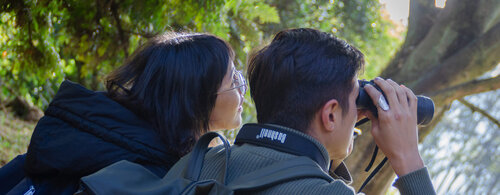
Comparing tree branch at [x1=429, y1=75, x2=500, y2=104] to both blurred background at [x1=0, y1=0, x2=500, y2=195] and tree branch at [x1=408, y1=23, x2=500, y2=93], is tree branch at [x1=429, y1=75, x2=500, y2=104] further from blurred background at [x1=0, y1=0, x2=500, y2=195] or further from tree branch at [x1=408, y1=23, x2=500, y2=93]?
tree branch at [x1=408, y1=23, x2=500, y2=93]

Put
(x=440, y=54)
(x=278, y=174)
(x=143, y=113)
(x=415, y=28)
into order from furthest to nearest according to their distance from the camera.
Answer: (x=415, y=28), (x=440, y=54), (x=143, y=113), (x=278, y=174)

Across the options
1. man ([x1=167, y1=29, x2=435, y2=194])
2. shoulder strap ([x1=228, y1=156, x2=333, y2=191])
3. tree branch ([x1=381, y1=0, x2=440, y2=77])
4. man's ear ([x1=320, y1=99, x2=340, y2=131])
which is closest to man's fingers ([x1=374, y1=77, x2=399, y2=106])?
man ([x1=167, y1=29, x2=435, y2=194])

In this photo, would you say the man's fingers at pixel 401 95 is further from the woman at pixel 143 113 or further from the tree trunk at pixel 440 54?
the tree trunk at pixel 440 54

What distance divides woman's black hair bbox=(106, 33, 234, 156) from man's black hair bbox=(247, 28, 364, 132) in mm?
499

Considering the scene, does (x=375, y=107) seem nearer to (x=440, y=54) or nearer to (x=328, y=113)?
(x=328, y=113)

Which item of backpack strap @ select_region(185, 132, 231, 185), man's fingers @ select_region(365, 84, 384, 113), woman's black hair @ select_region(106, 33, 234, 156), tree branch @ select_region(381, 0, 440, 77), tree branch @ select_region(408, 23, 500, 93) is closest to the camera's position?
backpack strap @ select_region(185, 132, 231, 185)

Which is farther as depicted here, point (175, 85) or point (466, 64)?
point (466, 64)

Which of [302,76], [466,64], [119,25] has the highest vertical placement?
[302,76]

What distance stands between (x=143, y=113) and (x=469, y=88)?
209 cm

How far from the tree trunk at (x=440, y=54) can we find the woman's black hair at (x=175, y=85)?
1.64 metres

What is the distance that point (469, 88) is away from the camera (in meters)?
3.34

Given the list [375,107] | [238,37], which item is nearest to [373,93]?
[375,107]

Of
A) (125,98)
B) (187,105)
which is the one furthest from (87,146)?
(187,105)

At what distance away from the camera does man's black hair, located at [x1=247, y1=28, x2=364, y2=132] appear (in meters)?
1.68
